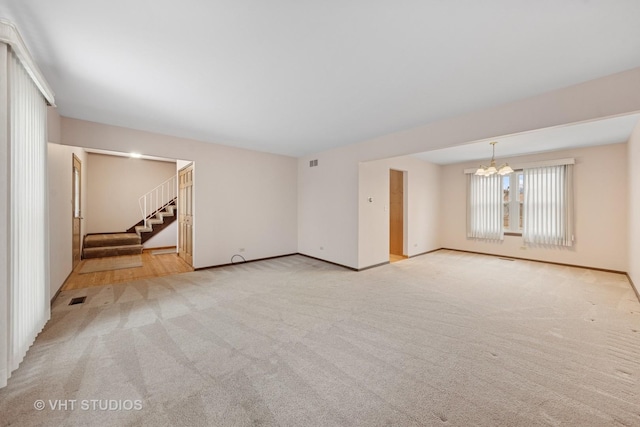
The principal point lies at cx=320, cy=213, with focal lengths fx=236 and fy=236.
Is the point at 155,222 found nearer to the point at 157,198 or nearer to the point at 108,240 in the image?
the point at 157,198

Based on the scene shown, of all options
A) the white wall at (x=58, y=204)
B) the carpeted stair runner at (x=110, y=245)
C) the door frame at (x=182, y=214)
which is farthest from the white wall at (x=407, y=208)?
the carpeted stair runner at (x=110, y=245)

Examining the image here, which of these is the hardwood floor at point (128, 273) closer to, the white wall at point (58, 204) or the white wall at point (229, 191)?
the white wall at point (58, 204)

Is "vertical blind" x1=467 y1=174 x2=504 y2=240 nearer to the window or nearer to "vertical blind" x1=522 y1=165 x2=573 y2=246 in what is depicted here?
the window

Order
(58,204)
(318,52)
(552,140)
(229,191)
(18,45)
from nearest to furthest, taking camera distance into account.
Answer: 1. (18,45)
2. (318,52)
3. (58,204)
4. (552,140)
5. (229,191)

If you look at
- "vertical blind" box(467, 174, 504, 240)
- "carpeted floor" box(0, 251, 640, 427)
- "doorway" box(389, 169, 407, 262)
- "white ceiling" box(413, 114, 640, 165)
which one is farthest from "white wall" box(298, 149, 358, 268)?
"vertical blind" box(467, 174, 504, 240)

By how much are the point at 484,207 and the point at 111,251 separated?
10.2 m

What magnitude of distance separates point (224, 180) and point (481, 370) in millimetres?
5249

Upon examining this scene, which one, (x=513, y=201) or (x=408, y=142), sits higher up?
(x=408, y=142)

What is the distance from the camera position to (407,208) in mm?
6453

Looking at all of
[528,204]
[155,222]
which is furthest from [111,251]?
[528,204]

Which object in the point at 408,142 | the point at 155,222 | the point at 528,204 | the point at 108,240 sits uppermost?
the point at 408,142

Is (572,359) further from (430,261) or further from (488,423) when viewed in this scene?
(430,261)

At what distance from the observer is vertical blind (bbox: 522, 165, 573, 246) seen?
543 centimetres

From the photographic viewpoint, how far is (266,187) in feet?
19.7
